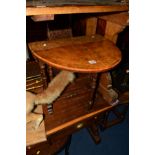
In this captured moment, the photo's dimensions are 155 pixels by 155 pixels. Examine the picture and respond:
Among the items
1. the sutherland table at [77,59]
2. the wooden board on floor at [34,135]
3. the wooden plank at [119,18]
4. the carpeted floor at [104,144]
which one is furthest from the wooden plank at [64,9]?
the carpeted floor at [104,144]

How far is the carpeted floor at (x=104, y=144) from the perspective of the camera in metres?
1.82

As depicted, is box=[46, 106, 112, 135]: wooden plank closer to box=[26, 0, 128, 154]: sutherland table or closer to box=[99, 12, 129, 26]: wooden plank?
box=[26, 0, 128, 154]: sutherland table

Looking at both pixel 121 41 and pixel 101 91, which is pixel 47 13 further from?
pixel 121 41

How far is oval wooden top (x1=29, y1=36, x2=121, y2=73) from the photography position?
957mm

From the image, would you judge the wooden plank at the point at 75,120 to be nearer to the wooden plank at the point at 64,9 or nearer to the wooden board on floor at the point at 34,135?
the wooden board on floor at the point at 34,135

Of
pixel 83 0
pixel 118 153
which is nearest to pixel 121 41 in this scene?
pixel 83 0

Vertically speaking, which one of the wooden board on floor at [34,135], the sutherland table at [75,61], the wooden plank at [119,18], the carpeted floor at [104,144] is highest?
the wooden plank at [119,18]

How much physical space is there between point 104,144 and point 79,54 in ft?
4.05

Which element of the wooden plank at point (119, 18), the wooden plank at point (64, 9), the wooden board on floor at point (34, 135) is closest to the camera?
the wooden plank at point (64, 9)

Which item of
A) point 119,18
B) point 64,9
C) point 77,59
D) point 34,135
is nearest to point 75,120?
point 34,135

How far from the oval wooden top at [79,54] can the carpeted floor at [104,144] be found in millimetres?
1129

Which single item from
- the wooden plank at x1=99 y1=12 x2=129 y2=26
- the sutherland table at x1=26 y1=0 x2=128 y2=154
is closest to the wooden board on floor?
the sutherland table at x1=26 y1=0 x2=128 y2=154

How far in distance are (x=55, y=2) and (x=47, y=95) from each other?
0.60 meters
